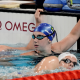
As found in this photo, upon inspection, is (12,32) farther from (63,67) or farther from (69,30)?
(63,67)

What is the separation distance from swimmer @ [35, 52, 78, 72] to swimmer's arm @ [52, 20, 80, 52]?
829 mm

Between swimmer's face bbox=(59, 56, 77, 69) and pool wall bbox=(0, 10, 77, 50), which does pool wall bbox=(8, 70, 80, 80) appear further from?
pool wall bbox=(0, 10, 77, 50)

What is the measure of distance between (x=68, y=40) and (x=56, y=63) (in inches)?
43.0

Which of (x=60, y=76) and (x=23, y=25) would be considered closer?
(x=60, y=76)

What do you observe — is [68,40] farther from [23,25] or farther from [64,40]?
[23,25]

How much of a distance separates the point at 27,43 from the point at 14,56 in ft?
1.30

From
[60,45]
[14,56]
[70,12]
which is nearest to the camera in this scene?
[14,56]

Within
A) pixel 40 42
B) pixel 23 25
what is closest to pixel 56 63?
pixel 40 42

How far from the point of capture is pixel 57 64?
4.74 feet

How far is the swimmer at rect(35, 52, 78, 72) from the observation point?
1.40m

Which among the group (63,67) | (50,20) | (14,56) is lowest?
(14,56)

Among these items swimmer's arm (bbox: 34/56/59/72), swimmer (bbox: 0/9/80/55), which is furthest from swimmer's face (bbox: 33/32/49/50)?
swimmer's arm (bbox: 34/56/59/72)

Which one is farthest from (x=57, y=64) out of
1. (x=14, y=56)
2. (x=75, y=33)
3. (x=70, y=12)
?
(x=70, y=12)

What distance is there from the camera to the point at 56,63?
143cm
